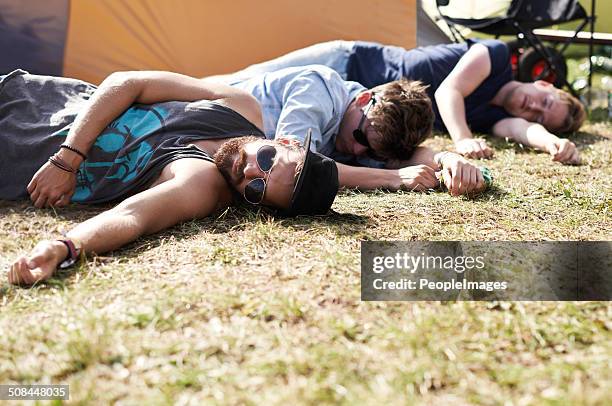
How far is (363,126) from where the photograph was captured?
338 cm

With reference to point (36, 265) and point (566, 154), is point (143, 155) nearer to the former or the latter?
point (36, 265)

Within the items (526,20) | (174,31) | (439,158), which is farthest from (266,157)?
(526,20)

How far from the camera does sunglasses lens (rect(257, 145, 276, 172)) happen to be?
247cm

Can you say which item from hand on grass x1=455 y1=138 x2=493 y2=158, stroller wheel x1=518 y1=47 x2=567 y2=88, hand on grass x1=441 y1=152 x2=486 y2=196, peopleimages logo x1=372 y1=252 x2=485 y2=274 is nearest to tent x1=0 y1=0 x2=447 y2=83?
stroller wheel x1=518 y1=47 x2=567 y2=88

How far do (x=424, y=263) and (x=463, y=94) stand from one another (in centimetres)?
258

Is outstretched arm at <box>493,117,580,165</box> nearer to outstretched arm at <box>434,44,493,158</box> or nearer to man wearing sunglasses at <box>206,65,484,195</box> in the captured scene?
outstretched arm at <box>434,44,493,158</box>

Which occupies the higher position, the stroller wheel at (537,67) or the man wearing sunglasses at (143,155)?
the man wearing sunglasses at (143,155)

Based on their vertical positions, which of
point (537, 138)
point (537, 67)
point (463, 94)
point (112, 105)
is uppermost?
point (112, 105)

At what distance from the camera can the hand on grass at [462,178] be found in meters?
2.99

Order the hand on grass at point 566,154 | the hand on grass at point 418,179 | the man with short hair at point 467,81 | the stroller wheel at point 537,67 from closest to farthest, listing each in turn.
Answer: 1. the hand on grass at point 418,179
2. the hand on grass at point 566,154
3. the man with short hair at point 467,81
4. the stroller wheel at point 537,67

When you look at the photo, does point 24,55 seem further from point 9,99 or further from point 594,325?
point 594,325

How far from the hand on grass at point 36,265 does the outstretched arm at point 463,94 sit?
2630 millimetres

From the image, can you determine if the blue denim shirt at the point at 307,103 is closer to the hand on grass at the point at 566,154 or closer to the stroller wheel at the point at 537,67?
the hand on grass at the point at 566,154

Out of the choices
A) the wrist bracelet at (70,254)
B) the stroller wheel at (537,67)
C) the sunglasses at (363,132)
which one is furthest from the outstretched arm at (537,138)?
the wrist bracelet at (70,254)
